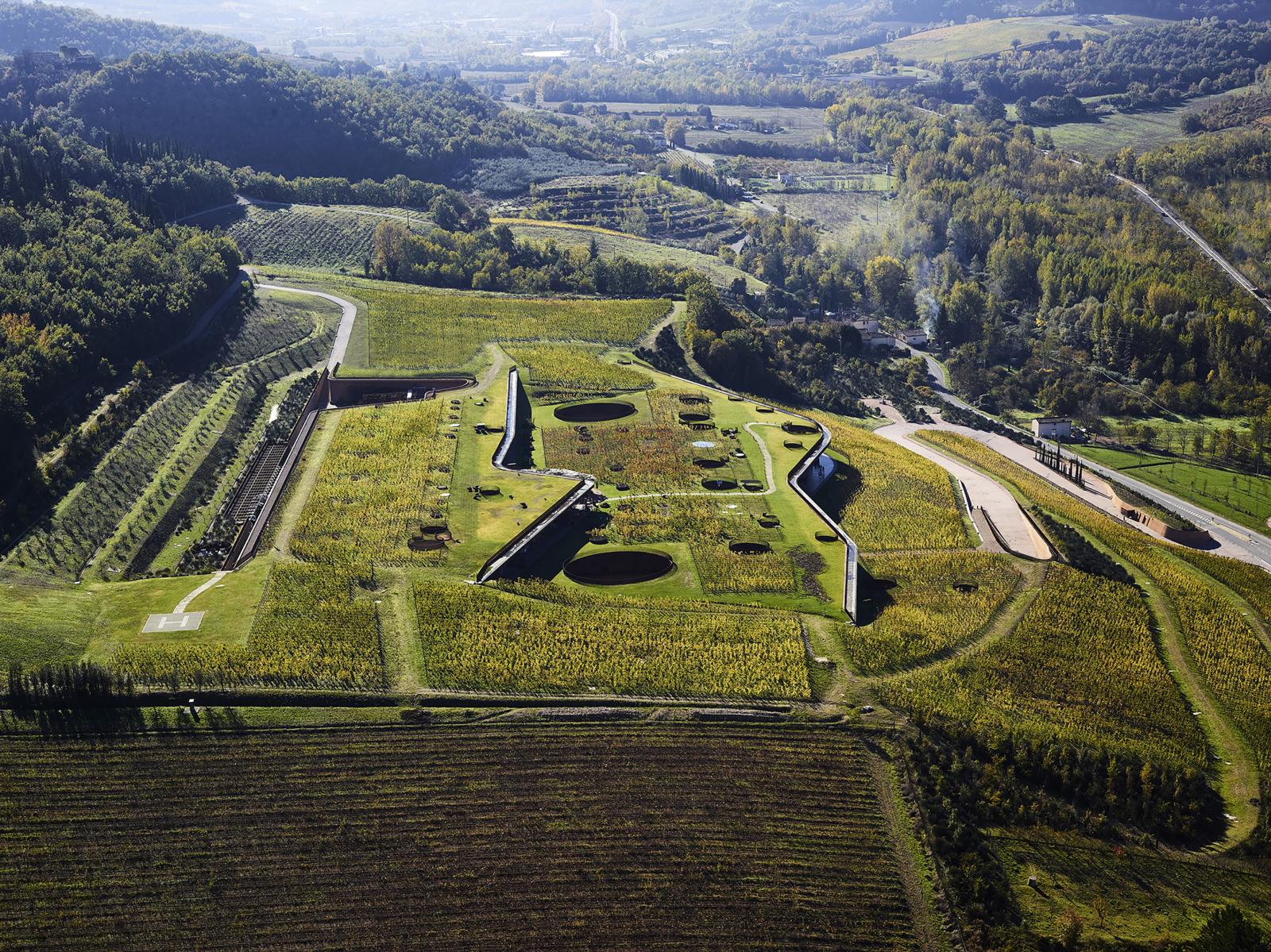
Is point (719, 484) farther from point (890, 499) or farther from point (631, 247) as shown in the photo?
point (631, 247)

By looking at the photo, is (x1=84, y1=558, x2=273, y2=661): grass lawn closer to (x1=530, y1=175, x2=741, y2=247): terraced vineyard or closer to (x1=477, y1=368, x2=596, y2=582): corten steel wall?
(x1=477, y1=368, x2=596, y2=582): corten steel wall

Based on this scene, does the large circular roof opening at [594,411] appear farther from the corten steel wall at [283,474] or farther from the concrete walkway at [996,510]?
the concrete walkway at [996,510]

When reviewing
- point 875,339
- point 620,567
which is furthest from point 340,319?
point 875,339

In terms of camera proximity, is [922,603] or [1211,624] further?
[1211,624]

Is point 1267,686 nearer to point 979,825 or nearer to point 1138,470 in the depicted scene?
point 979,825

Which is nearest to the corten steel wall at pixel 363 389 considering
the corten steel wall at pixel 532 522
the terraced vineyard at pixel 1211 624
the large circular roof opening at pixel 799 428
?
the corten steel wall at pixel 532 522
